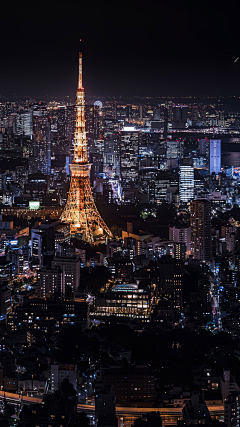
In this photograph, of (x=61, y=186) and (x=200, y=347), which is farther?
(x=61, y=186)

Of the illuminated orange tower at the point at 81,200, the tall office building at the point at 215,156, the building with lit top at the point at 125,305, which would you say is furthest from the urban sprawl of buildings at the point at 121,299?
the tall office building at the point at 215,156

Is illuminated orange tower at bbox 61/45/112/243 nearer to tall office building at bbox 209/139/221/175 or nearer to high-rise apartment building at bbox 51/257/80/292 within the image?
high-rise apartment building at bbox 51/257/80/292

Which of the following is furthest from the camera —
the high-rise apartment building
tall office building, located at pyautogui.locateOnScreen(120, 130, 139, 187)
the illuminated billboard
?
tall office building, located at pyautogui.locateOnScreen(120, 130, 139, 187)


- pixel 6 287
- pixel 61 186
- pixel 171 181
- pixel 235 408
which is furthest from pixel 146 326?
pixel 171 181

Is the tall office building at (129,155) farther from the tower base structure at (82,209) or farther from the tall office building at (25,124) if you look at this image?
the tower base structure at (82,209)

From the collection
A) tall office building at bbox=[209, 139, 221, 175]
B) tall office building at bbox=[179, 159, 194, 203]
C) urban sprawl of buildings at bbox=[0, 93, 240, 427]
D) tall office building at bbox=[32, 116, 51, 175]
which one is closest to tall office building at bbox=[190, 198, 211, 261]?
urban sprawl of buildings at bbox=[0, 93, 240, 427]

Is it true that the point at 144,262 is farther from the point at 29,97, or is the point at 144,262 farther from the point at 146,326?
the point at 29,97
